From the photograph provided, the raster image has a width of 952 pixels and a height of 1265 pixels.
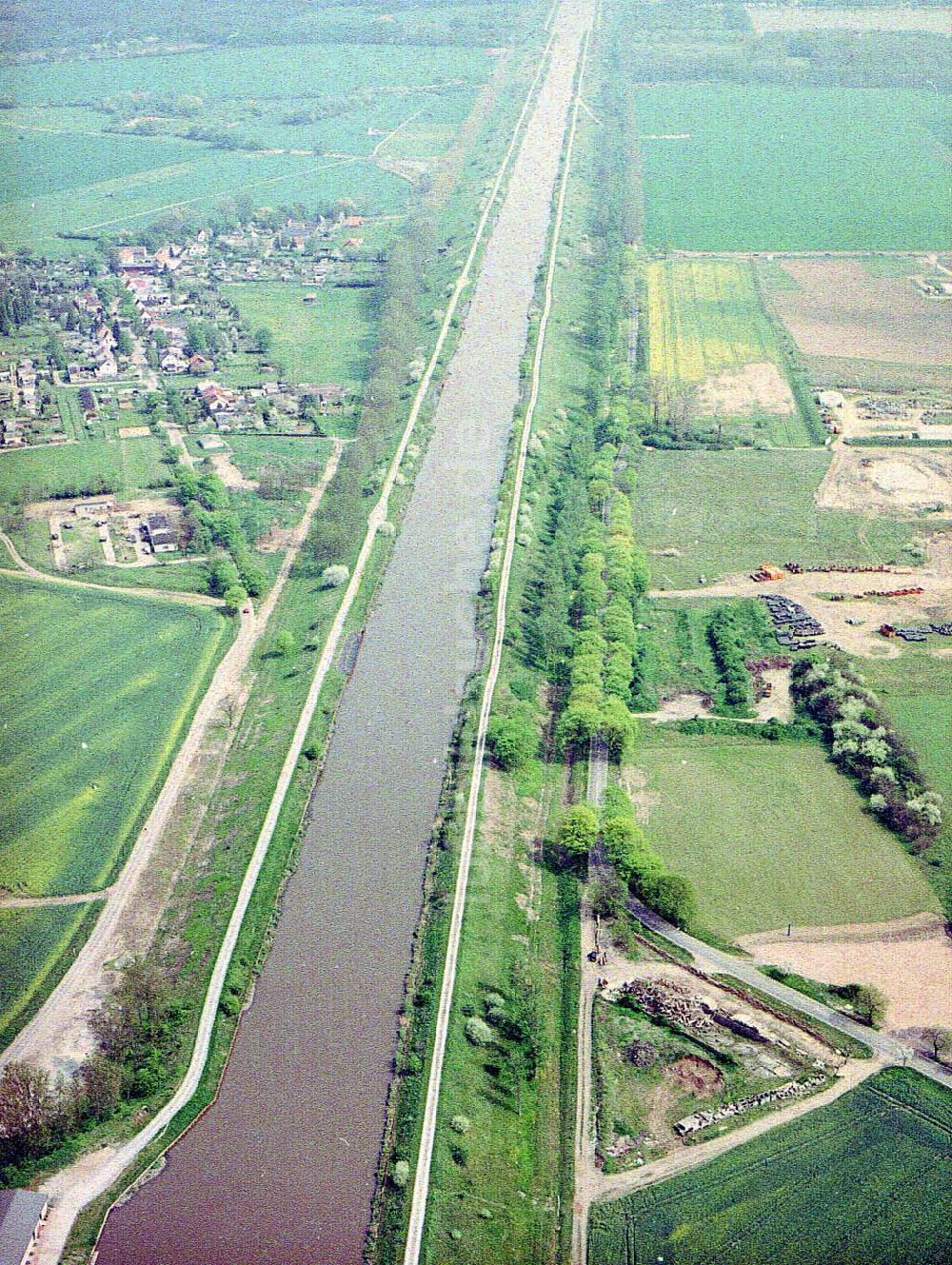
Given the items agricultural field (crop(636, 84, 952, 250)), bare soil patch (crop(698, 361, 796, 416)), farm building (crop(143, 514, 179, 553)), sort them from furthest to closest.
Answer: agricultural field (crop(636, 84, 952, 250)), bare soil patch (crop(698, 361, 796, 416)), farm building (crop(143, 514, 179, 553))

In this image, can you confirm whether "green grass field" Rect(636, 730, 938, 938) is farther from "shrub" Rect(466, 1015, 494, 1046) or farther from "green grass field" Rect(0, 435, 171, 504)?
"green grass field" Rect(0, 435, 171, 504)

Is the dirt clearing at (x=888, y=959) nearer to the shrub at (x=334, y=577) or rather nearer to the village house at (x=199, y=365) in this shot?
the shrub at (x=334, y=577)

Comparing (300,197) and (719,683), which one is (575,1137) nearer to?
(719,683)

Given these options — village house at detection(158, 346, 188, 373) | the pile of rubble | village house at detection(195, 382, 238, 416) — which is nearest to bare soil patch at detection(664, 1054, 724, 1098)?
the pile of rubble

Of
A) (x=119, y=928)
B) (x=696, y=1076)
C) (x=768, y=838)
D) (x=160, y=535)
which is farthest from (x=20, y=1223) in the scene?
(x=160, y=535)

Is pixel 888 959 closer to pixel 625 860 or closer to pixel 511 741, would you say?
pixel 625 860
